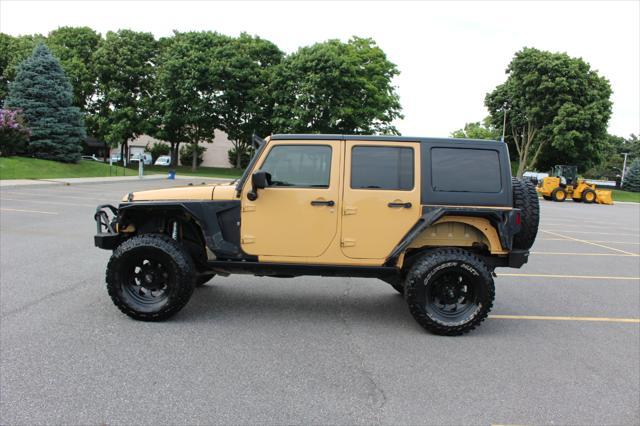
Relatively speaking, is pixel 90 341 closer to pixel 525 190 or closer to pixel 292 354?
pixel 292 354

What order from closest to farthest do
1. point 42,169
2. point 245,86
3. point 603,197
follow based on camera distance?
point 42,169, point 603,197, point 245,86

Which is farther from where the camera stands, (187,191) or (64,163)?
(64,163)

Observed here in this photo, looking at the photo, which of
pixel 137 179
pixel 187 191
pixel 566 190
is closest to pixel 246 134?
pixel 137 179

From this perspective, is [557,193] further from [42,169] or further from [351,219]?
[42,169]

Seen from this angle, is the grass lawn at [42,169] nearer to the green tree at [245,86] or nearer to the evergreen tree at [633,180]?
the green tree at [245,86]

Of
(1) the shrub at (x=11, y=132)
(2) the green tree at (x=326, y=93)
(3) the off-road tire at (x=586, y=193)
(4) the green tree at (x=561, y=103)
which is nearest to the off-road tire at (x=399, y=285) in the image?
(1) the shrub at (x=11, y=132)

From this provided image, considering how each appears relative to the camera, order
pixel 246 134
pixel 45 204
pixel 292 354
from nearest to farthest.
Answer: pixel 292 354, pixel 45 204, pixel 246 134

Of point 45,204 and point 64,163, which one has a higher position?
point 64,163

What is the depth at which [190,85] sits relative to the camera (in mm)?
40688

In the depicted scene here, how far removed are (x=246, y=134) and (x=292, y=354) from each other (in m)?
41.8

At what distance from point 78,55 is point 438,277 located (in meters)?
49.4

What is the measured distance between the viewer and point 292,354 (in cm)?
414

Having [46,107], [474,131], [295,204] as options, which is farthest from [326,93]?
[474,131]

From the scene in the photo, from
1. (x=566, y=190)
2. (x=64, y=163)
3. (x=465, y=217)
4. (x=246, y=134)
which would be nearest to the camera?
(x=465, y=217)
